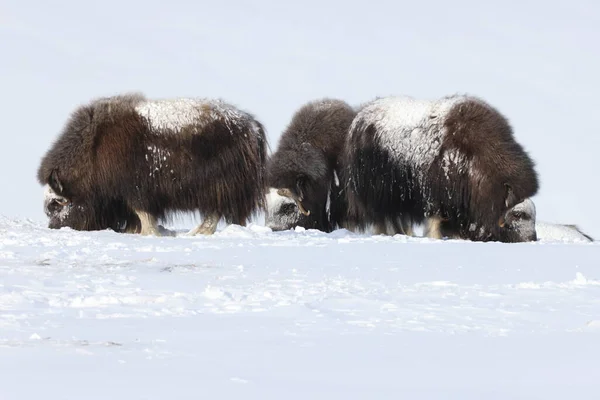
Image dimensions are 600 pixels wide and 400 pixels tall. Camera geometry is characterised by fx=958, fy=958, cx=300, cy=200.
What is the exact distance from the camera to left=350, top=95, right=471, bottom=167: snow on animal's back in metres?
7.71

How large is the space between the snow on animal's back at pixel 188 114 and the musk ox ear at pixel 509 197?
6.82 feet

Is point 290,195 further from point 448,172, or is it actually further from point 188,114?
point 448,172

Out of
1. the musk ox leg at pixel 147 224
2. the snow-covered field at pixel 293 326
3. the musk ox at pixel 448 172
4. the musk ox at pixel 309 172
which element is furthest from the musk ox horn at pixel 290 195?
the snow-covered field at pixel 293 326

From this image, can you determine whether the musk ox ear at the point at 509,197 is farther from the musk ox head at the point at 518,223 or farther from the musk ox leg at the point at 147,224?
the musk ox leg at the point at 147,224

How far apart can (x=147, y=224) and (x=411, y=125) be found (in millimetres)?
2301

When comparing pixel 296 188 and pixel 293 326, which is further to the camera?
pixel 296 188

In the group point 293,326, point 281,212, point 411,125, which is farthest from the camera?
point 281,212

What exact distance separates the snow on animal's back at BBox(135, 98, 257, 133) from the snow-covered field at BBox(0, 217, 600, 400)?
2.42m

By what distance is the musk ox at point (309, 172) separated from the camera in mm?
8938

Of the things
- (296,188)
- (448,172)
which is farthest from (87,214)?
(448,172)

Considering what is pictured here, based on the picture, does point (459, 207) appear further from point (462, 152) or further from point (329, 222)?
point (329, 222)

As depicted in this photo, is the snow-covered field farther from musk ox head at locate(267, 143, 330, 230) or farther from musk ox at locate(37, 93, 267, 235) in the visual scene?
musk ox head at locate(267, 143, 330, 230)

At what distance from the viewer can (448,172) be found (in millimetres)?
7574

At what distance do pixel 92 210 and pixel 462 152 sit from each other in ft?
9.87
